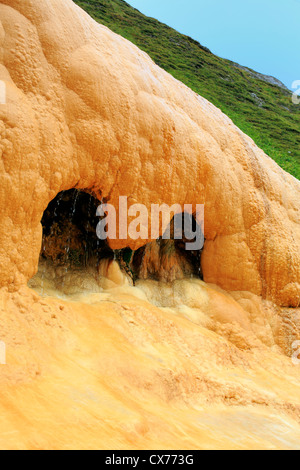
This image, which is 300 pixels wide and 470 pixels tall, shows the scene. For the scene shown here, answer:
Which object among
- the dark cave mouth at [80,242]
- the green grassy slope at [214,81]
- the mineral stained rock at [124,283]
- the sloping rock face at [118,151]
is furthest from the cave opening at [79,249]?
the green grassy slope at [214,81]

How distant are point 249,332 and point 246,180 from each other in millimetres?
2369

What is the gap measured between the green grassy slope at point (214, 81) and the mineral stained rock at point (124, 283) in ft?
36.3

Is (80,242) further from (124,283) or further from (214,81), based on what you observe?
(214,81)

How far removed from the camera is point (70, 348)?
344 cm

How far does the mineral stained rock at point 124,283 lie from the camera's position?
2900mm

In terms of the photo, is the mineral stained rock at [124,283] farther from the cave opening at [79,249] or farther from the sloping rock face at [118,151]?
the cave opening at [79,249]

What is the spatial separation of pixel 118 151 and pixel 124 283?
179 centimetres

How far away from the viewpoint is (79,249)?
5383mm

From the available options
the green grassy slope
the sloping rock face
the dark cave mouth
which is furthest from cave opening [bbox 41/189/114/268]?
the green grassy slope

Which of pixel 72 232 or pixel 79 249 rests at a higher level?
pixel 72 232

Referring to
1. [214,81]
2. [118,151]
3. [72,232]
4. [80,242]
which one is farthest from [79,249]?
[214,81]

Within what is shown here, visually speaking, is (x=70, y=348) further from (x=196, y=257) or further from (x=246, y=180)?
(x=246, y=180)

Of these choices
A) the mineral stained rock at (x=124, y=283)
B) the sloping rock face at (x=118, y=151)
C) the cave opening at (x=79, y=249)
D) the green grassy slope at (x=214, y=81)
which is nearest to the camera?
the mineral stained rock at (x=124, y=283)
